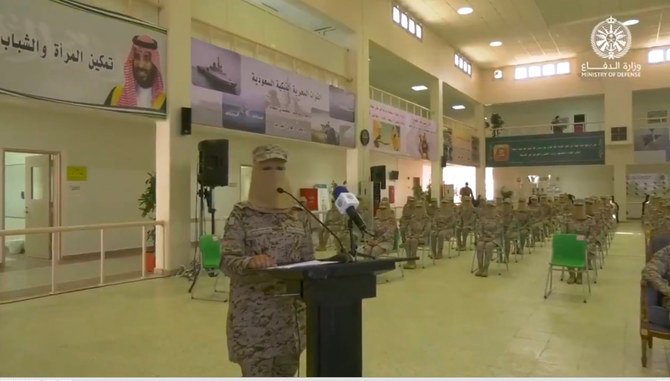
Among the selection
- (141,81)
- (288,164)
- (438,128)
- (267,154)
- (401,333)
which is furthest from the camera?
(438,128)

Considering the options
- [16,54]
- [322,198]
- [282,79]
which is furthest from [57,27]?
[322,198]

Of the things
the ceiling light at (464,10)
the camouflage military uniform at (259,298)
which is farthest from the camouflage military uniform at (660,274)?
the ceiling light at (464,10)

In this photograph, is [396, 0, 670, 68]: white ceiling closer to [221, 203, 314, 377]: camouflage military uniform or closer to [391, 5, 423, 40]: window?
[391, 5, 423, 40]: window

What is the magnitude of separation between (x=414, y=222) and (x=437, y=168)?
28.7ft

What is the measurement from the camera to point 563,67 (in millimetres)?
20172

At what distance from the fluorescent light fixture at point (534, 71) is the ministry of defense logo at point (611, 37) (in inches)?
212

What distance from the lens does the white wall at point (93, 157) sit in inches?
343

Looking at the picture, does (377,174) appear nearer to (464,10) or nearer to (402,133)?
(402,133)

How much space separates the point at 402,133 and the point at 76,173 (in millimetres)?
8852

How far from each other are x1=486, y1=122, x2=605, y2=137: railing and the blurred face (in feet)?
58.5

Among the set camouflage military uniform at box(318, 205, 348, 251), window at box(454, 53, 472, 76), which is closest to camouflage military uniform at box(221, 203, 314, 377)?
camouflage military uniform at box(318, 205, 348, 251)

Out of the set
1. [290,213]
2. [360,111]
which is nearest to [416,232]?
[360,111]

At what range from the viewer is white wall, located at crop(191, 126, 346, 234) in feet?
35.6

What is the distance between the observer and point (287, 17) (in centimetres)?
1191
